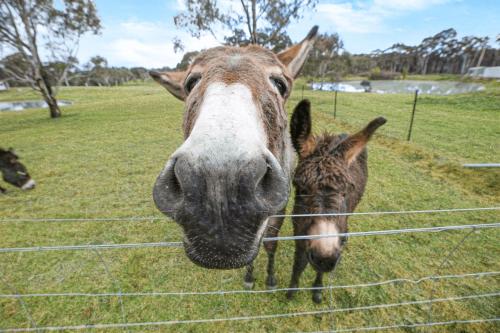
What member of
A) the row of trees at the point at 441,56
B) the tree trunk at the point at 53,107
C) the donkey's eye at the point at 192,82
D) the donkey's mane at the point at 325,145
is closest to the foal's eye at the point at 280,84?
the donkey's eye at the point at 192,82

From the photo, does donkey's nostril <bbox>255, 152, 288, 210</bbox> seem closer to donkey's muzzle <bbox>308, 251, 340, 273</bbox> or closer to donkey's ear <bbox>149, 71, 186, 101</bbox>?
donkey's muzzle <bbox>308, 251, 340, 273</bbox>

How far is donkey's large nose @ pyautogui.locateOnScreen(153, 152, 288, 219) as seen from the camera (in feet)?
3.81

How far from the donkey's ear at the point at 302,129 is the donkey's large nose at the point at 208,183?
181 cm

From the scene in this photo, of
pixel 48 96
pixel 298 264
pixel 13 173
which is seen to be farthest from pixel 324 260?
pixel 48 96

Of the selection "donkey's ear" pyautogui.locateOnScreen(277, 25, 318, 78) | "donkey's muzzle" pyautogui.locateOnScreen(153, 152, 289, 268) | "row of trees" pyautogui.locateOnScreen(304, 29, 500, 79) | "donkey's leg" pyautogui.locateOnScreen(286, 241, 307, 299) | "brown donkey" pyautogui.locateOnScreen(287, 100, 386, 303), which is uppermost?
"row of trees" pyautogui.locateOnScreen(304, 29, 500, 79)

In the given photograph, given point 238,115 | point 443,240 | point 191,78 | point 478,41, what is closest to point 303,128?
point 191,78

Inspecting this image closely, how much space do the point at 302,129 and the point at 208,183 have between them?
7.05ft

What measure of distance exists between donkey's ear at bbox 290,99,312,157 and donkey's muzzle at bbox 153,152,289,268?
70.1 inches

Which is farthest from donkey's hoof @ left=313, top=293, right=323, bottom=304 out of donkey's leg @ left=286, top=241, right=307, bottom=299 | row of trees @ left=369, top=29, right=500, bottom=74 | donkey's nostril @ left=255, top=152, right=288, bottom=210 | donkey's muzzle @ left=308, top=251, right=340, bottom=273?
row of trees @ left=369, top=29, right=500, bottom=74

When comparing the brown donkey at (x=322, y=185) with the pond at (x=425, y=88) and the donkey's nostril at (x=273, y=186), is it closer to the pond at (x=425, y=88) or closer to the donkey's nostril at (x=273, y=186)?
the donkey's nostril at (x=273, y=186)

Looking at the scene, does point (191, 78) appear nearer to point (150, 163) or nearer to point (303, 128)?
point (303, 128)

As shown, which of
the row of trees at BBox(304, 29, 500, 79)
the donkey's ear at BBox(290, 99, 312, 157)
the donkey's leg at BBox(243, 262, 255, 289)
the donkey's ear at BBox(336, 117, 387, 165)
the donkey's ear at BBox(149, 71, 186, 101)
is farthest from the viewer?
the row of trees at BBox(304, 29, 500, 79)

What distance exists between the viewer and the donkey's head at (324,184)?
2334 mm

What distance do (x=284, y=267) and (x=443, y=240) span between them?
316 cm
